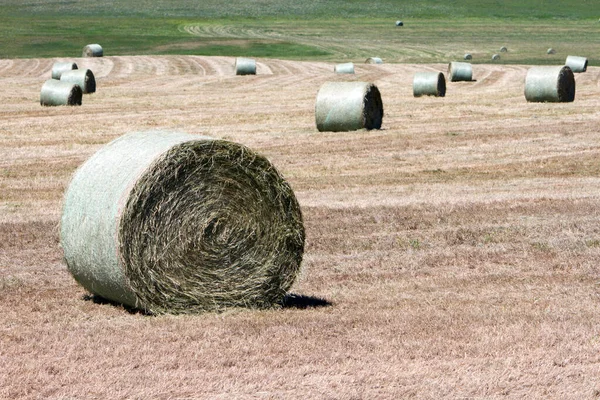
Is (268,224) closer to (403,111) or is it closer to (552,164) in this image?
(552,164)

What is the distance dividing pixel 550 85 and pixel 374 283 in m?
22.3

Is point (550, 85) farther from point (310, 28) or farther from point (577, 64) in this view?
point (310, 28)

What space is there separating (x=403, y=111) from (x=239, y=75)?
66.7ft

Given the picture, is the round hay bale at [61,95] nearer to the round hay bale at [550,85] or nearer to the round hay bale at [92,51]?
the round hay bale at [550,85]

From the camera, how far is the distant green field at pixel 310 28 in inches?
2874

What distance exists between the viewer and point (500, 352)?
343 inches

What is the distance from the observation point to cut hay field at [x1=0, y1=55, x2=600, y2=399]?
8.07m

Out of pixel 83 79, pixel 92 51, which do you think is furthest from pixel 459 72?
pixel 92 51

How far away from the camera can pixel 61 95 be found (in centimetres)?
3338

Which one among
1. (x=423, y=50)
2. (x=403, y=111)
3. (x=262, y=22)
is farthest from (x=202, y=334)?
(x=262, y=22)

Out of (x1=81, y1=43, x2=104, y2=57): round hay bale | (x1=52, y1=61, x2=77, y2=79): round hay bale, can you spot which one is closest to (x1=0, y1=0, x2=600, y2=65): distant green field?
(x1=81, y1=43, x2=104, y2=57): round hay bale

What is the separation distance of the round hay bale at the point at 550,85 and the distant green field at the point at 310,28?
29878 mm

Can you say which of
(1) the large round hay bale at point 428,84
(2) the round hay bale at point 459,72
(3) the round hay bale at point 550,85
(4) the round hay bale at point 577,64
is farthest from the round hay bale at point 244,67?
(3) the round hay bale at point 550,85

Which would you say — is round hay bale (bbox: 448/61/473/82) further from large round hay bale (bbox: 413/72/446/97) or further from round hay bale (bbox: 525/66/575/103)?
round hay bale (bbox: 525/66/575/103)
